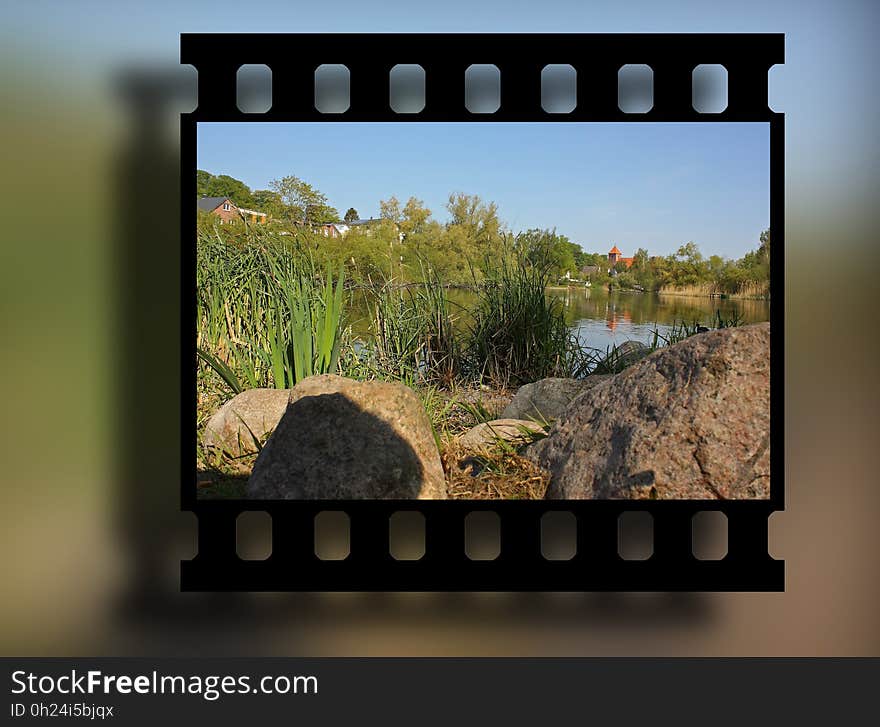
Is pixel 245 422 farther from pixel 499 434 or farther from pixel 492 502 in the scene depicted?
pixel 492 502

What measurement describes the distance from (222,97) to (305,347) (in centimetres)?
118

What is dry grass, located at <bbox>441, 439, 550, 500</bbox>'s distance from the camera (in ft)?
6.16

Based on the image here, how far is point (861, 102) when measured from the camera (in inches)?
69.8

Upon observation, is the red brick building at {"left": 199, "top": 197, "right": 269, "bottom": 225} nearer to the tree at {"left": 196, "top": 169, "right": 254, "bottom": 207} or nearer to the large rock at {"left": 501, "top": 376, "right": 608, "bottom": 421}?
the tree at {"left": 196, "top": 169, "right": 254, "bottom": 207}

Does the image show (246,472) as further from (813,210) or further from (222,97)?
(813,210)

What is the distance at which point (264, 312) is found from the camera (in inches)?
119

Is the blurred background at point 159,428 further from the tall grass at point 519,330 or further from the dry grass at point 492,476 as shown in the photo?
the tall grass at point 519,330

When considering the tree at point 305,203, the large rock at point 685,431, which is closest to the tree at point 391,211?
the tree at point 305,203

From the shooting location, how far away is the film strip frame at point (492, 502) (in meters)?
1.62

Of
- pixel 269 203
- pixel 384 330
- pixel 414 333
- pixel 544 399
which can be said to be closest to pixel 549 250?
pixel 414 333

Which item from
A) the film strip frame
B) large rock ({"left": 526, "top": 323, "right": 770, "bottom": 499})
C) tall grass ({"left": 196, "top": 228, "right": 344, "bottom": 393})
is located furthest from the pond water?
the film strip frame

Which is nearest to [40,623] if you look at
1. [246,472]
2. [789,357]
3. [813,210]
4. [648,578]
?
[246,472]

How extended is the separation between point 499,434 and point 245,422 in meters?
0.76

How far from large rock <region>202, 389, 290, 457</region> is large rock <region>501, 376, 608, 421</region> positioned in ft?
2.45
